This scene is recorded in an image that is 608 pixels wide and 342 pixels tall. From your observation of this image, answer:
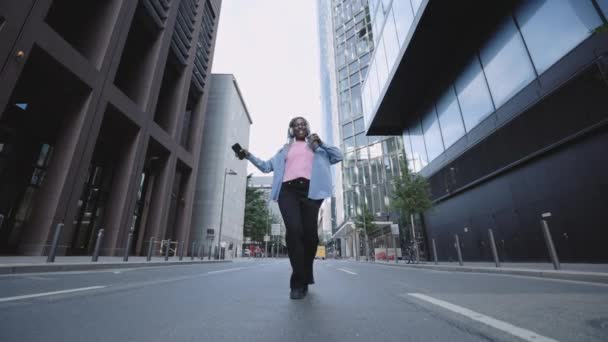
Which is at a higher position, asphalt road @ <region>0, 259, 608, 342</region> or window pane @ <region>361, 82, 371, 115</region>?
window pane @ <region>361, 82, 371, 115</region>

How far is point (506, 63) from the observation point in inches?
430

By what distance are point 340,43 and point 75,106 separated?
42529mm

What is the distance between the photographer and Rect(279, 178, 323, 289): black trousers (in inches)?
113

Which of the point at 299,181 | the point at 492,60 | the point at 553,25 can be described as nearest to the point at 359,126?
the point at 492,60

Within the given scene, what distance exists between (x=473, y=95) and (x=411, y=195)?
569 cm

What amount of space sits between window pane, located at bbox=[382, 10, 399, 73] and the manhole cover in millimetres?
16446

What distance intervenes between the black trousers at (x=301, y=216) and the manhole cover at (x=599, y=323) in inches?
80.8

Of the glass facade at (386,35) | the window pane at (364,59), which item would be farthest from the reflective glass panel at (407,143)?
the window pane at (364,59)

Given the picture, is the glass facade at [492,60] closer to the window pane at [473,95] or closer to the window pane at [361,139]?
the window pane at [473,95]

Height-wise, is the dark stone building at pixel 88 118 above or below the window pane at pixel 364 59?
below

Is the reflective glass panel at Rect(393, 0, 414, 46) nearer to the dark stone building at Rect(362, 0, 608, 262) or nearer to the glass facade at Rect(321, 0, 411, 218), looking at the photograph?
the dark stone building at Rect(362, 0, 608, 262)

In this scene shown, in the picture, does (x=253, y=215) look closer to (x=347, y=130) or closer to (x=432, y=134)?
(x=347, y=130)

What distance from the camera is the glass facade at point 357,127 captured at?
109 feet

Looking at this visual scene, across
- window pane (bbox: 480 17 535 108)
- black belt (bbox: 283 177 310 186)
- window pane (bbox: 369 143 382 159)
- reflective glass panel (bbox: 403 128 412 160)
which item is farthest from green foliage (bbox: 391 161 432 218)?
window pane (bbox: 369 143 382 159)
